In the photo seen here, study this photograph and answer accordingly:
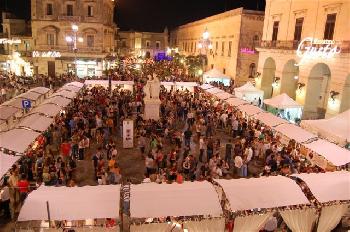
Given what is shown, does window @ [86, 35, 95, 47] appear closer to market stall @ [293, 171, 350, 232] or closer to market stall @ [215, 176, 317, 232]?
market stall @ [215, 176, 317, 232]

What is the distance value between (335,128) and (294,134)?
7.02ft

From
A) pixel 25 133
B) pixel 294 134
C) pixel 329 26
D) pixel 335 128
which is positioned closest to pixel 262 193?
pixel 294 134

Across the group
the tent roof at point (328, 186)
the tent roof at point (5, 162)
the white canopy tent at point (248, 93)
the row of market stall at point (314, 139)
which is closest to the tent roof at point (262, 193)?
the tent roof at point (328, 186)

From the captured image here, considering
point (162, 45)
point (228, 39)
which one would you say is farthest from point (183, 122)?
point (162, 45)

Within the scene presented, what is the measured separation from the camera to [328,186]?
10.2 metres

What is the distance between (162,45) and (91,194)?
82.3m

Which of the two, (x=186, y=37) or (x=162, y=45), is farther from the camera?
(x=162, y=45)

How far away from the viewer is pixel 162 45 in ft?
290

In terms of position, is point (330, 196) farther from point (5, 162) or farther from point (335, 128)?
point (5, 162)

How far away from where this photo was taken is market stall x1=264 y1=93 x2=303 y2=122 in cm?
2300

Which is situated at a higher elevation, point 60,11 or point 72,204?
point 60,11

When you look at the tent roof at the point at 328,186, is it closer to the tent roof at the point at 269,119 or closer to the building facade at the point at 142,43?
the tent roof at the point at 269,119

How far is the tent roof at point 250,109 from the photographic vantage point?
20.1 metres

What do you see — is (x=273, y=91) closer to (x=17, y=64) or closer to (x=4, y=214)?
(x=4, y=214)
